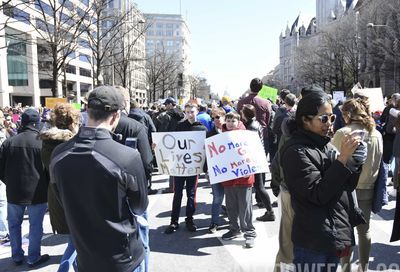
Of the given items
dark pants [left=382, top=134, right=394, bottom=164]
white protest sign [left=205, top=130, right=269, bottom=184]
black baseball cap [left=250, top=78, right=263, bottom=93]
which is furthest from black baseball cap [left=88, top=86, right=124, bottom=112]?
dark pants [left=382, top=134, right=394, bottom=164]

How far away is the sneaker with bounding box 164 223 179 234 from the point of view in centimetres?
605

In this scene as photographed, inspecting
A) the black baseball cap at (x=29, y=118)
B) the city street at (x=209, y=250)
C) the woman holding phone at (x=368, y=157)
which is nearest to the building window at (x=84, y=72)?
the city street at (x=209, y=250)

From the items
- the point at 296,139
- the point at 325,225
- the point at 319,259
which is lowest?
the point at 319,259

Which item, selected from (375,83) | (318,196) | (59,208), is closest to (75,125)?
(59,208)

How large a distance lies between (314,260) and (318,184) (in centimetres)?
61

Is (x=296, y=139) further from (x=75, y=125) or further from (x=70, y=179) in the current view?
(x=75, y=125)

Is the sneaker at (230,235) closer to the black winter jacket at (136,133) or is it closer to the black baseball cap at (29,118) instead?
the black winter jacket at (136,133)

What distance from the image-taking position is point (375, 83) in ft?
199

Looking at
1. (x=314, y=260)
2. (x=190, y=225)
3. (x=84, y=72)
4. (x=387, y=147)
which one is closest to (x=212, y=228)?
(x=190, y=225)

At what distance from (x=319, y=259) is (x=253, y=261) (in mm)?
2356

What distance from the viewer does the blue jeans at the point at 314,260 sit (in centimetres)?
264

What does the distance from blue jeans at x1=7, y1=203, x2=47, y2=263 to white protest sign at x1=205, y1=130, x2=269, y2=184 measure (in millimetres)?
2388

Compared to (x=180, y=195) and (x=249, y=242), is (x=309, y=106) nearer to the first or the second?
(x=249, y=242)

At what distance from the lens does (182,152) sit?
19.6ft
